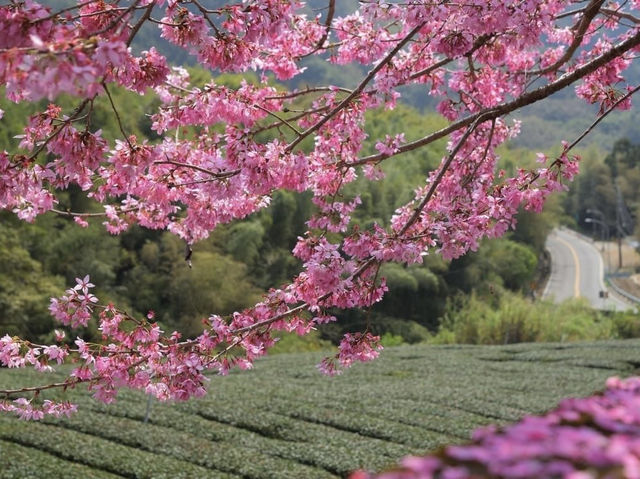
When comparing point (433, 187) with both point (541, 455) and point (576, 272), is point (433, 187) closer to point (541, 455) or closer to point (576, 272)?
point (541, 455)

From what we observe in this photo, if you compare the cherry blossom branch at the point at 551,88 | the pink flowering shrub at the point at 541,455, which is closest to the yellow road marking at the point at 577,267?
the cherry blossom branch at the point at 551,88

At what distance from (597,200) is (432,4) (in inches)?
2624

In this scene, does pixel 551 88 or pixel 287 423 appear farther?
pixel 287 423

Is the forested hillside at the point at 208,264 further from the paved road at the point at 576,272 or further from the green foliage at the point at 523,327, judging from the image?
the paved road at the point at 576,272

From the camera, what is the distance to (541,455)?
636 millimetres

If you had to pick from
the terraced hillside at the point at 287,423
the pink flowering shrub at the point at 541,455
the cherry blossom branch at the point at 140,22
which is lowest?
the terraced hillside at the point at 287,423

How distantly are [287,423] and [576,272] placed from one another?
49.0 meters

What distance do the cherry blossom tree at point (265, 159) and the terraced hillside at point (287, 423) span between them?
3.77 metres

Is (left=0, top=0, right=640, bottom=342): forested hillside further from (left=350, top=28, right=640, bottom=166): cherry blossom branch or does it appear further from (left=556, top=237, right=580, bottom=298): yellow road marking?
(left=350, top=28, right=640, bottom=166): cherry blossom branch

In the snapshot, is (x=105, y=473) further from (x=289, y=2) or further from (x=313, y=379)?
(x=313, y=379)

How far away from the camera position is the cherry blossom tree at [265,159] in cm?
278

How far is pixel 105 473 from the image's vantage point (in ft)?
22.8

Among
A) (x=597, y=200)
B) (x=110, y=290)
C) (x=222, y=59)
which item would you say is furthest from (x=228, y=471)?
(x=597, y=200)

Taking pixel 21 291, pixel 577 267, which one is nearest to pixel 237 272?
pixel 21 291
